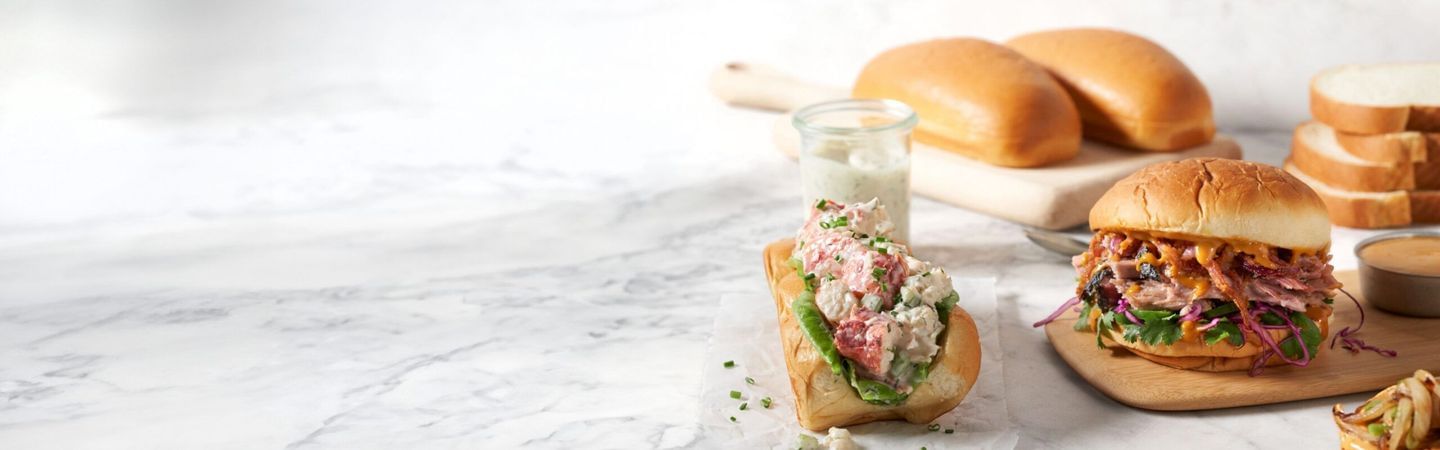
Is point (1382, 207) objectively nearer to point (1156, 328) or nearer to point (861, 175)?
point (1156, 328)

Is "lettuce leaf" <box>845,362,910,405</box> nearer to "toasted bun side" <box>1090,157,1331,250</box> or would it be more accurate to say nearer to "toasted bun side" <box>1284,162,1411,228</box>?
"toasted bun side" <box>1090,157,1331,250</box>

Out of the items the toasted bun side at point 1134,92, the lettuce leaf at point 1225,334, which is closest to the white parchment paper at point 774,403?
the lettuce leaf at point 1225,334

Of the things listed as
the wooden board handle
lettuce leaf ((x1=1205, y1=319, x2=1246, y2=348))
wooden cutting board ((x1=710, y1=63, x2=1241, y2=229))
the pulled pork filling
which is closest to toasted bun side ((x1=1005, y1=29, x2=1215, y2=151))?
wooden cutting board ((x1=710, y1=63, x2=1241, y2=229))

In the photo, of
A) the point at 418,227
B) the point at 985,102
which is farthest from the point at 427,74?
the point at 985,102

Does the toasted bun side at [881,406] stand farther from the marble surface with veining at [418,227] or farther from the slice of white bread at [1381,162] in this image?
the slice of white bread at [1381,162]

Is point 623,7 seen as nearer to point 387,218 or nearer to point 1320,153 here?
point 387,218
